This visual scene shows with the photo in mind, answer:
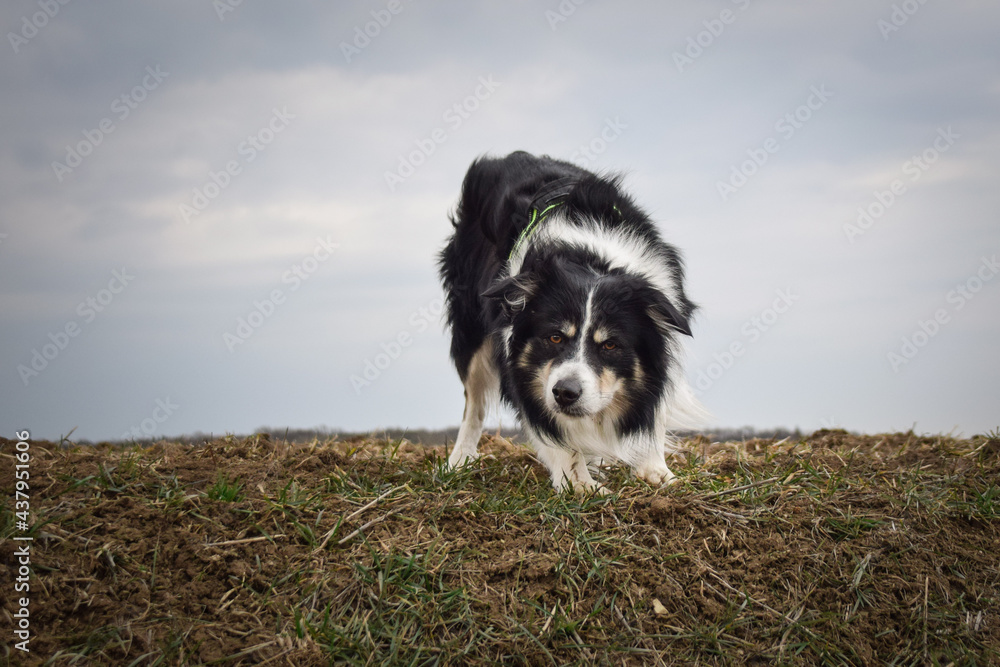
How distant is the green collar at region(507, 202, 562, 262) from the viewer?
4.84 meters

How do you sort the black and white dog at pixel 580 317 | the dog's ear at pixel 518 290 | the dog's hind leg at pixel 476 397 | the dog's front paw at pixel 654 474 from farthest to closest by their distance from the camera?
the dog's hind leg at pixel 476 397 < the dog's front paw at pixel 654 474 < the dog's ear at pixel 518 290 < the black and white dog at pixel 580 317

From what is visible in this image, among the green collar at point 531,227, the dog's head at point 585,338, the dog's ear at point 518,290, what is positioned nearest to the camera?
the dog's head at point 585,338

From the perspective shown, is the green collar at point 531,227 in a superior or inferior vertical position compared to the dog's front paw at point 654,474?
superior

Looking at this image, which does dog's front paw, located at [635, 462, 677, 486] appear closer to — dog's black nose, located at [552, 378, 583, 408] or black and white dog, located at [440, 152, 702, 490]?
black and white dog, located at [440, 152, 702, 490]

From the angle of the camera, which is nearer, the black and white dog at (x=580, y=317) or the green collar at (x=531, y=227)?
the black and white dog at (x=580, y=317)

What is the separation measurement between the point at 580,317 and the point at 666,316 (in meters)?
0.54

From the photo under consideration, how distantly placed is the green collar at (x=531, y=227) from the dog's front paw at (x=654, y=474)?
1627mm

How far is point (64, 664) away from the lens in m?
2.98

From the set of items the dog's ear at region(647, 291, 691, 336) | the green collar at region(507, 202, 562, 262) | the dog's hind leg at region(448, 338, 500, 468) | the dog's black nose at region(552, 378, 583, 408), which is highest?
the green collar at region(507, 202, 562, 262)

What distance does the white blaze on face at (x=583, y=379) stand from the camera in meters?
3.97

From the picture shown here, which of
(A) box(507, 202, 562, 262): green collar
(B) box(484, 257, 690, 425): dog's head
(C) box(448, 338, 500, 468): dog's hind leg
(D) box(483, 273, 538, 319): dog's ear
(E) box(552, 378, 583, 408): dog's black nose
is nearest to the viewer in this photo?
(E) box(552, 378, 583, 408): dog's black nose

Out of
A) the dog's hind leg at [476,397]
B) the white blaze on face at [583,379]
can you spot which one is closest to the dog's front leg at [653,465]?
the white blaze on face at [583,379]

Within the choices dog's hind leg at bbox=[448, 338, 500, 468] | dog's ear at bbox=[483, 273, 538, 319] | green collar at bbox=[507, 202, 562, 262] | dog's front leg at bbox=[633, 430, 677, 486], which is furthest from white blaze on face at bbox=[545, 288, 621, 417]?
dog's hind leg at bbox=[448, 338, 500, 468]

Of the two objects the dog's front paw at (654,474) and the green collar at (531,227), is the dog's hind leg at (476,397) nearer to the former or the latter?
the green collar at (531,227)
